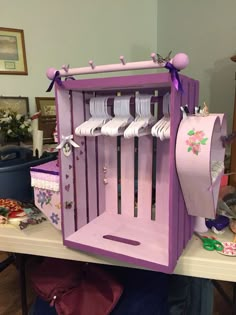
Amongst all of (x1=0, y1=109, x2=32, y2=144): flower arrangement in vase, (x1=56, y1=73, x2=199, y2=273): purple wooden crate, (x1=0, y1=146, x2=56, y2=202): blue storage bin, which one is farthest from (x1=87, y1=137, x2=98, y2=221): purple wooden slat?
(x1=0, y1=109, x2=32, y2=144): flower arrangement in vase

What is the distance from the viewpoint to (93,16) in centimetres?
216

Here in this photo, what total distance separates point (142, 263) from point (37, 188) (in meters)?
0.48

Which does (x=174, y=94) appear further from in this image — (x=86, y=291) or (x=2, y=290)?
(x=2, y=290)

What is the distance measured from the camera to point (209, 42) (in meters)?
1.97

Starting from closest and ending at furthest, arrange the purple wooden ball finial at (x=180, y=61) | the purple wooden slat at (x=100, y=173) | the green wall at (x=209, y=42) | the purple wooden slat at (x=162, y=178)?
1. the purple wooden ball finial at (x=180, y=61)
2. the purple wooden slat at (x=162, y=178)
3. the purple wooden slat at (x=100, y=173)
4. the green wall at (x=209, y=42)

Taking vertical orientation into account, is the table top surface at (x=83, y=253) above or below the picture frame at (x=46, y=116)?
below

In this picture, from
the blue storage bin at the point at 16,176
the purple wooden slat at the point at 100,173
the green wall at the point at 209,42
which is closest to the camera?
the purple wooden slat at the point at 100,173

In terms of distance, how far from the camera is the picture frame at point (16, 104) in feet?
6.30

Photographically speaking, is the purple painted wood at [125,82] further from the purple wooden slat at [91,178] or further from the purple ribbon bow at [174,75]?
the purple wooden slat at [91,178]

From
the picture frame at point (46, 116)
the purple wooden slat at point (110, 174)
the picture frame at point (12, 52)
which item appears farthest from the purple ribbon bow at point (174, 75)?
the picture frame at point (12, 52)

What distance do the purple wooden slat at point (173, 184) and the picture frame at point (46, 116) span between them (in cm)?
144

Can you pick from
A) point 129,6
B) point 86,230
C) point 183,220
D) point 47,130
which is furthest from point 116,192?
point 129,6

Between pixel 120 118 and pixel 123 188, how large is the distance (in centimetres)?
30

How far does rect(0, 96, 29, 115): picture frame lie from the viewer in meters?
1.92
